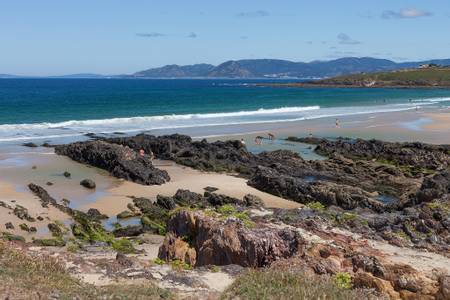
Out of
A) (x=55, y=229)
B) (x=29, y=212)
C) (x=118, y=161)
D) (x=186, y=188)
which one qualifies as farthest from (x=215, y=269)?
(x=118, y=161)

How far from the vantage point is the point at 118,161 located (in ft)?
89.9

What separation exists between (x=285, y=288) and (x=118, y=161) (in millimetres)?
19981

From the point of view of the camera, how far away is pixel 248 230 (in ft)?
40.1

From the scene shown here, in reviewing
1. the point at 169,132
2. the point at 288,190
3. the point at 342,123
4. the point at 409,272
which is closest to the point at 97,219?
the point at 288,190

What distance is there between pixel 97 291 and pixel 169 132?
37.9 metres

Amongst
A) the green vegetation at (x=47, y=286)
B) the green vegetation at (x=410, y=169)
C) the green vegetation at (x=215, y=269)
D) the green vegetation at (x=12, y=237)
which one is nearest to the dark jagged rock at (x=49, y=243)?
the green vegetation at (x=12, y=237)

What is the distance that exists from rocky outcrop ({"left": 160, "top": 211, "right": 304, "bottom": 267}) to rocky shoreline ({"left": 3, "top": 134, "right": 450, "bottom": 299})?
0.07 feet

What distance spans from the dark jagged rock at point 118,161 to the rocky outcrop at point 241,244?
1320cm

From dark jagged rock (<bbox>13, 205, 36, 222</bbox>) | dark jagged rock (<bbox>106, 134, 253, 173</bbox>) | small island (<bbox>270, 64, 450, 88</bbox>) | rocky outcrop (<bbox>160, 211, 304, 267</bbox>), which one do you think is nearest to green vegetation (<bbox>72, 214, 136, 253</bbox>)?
dark jagged rock (<bbox>13, 205, 36, 222</bbox>)

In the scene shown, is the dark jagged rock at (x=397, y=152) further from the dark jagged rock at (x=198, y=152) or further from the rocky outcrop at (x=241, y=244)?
the rocky outcrop at (x=241, y=244)

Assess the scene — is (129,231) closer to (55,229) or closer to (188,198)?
(55,229)

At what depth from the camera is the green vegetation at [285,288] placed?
8141 mm

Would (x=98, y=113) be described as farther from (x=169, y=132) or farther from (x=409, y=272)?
(x=409, y=272)

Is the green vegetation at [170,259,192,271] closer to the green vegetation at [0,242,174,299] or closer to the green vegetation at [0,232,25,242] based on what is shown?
the green vegetation at [0,242,174,299]
